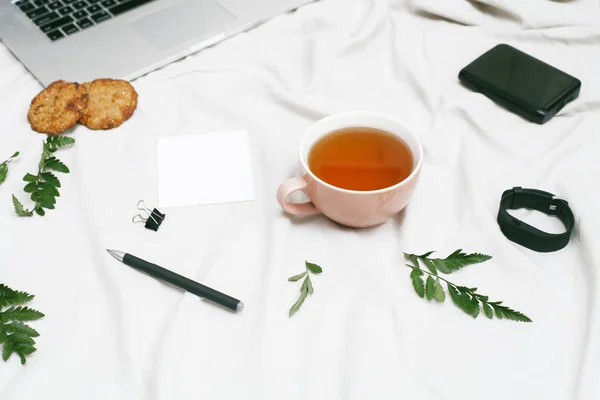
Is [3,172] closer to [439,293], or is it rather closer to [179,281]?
[179,281]

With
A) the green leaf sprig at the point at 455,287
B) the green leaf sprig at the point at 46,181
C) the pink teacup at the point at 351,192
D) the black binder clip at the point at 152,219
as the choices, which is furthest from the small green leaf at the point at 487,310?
the green leaf sprig at the point at 46,181

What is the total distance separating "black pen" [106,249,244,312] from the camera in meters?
0.62

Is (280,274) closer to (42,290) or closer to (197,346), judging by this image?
(197,346)

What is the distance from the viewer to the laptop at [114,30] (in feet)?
2.90

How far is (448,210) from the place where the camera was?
0.71 metres

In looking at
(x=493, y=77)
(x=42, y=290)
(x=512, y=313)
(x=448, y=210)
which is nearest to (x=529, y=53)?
(x=493, y=77)

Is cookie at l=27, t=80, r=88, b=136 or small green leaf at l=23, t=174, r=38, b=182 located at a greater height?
cookie at l=27, t=80, r=88, b=136

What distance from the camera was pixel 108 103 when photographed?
82cm

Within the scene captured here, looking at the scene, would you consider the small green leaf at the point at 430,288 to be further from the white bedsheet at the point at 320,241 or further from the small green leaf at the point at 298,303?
the small green leaf at the point at 298,303

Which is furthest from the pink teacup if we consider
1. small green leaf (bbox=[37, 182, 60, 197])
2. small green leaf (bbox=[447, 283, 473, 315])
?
small green leaf (bbox=[37, 182, 60, 197])

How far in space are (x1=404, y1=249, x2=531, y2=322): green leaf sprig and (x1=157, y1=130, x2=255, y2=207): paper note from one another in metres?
0.21

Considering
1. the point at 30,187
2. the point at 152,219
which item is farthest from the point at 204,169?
the point at 30,187

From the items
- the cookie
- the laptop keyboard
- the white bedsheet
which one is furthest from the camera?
the laptop keyboard

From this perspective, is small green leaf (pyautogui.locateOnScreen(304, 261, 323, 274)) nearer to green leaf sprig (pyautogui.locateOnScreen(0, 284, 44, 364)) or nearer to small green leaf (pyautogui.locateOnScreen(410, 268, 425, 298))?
small green leaf (pyautogui.locateOnScreen(410, 268, 425, 298))
